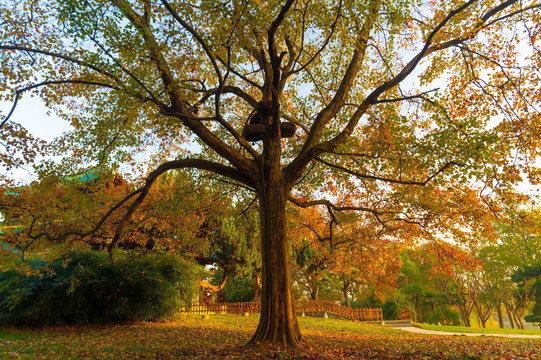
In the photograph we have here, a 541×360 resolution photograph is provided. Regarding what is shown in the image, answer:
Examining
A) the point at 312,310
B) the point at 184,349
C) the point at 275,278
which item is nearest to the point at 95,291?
the point at 184,349

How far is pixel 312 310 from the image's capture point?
20812 millimetres

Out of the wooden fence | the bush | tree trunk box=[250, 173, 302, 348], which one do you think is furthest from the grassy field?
the wooden fence

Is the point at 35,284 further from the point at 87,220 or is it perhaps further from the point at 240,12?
the point at 240,12

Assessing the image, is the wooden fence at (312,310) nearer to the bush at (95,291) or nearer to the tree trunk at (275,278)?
the bush at (95,291)

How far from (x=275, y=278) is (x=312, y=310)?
16.8 metres

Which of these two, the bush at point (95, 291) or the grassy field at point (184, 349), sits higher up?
the bush at point (95, 291)

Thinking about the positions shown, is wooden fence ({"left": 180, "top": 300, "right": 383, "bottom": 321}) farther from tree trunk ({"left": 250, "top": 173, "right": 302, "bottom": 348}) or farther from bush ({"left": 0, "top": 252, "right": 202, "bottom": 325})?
tree trunk ({"left": 250, "top": 173, "right": 302, "bottom": 348})

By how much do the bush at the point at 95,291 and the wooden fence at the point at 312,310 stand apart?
7.36 metres

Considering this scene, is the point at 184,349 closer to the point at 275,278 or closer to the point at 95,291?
the point at 275,278

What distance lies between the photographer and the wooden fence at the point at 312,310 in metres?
19.7

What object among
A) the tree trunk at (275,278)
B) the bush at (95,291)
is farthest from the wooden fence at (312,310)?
the tree trunk at (275,278)

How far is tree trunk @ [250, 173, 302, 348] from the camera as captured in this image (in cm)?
566

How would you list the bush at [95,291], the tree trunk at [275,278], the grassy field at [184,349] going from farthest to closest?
the bush at [95,291] → the tree trunk at [275,278] → the grassy field at [184,349]

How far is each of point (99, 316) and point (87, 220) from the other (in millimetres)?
5960
